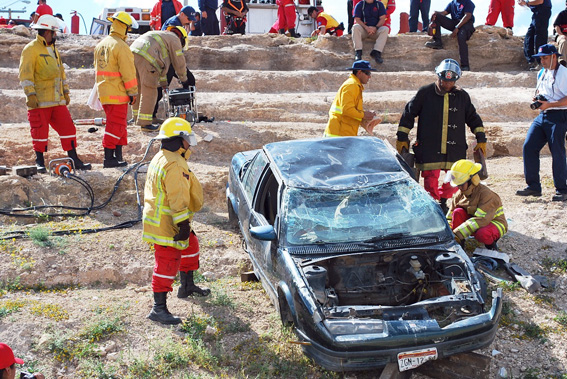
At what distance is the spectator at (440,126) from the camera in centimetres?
787

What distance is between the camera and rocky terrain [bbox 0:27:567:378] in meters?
5.41

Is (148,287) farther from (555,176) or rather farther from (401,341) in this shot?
(555,176)

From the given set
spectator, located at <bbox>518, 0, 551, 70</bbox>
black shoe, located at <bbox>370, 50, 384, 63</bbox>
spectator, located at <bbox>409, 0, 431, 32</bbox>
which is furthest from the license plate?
spectator, located at <bbox>409, 0, 431, 32</bbox>

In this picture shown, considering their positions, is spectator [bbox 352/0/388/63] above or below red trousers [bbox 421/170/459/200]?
above

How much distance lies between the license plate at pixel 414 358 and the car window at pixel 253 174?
2.59m

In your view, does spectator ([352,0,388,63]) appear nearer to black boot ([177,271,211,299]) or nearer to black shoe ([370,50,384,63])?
black shoe ([370,50,384,63])

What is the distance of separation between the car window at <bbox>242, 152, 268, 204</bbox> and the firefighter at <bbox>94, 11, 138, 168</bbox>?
3.06 meters

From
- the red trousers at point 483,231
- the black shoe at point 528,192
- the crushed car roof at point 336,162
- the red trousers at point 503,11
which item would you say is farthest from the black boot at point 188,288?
the red trousers at point 503,11

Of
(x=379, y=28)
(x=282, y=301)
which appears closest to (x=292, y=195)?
(x=282, y=301)

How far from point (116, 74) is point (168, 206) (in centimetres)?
410

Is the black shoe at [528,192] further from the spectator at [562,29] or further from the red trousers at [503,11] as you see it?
the red trousers at [503,11]

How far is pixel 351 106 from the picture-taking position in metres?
8.12

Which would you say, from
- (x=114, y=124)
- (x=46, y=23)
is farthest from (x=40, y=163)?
(x=46, y=23)

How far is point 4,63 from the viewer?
15.0 metres
